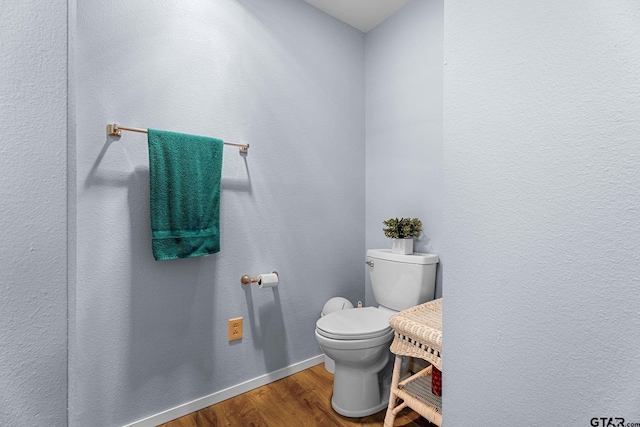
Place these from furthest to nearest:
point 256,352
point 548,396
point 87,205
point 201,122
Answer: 1. point 256,352
2. point 201,122
3. point 87,205
4. point 548,396

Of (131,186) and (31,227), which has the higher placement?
(131,186)

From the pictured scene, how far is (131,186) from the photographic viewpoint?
1.41 m

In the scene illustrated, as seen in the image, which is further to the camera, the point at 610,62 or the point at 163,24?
the point at 163,24

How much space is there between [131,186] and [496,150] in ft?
4.80

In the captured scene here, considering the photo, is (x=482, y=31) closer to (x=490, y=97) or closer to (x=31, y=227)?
(x=490, y=97)

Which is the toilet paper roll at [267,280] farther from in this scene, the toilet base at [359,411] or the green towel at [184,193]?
the toilet base at [359,411]

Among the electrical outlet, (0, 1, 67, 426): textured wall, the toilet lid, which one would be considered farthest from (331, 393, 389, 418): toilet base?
(0, 1, 67, 426): textured wall

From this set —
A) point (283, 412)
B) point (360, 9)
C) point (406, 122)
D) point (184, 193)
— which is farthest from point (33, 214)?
point (360, 9)

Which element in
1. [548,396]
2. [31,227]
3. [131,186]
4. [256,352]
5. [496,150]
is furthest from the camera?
[256,352]

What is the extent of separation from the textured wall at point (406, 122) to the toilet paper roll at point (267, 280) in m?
0.83

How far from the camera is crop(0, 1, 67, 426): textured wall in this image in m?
0.54

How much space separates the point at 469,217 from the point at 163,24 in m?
1.61

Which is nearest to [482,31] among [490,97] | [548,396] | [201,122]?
[490,97]

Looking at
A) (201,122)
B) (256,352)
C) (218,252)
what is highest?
(201,122)
